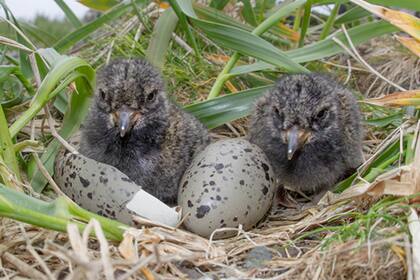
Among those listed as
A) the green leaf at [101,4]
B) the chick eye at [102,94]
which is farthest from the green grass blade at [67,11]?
the chick eye at [102,94]

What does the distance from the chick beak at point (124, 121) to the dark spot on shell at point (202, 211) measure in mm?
483

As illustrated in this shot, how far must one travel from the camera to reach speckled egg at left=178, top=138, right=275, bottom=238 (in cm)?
300

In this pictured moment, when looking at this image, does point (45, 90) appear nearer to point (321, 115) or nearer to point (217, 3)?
point (321, 115)

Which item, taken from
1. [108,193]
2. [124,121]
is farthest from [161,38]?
[108,193]

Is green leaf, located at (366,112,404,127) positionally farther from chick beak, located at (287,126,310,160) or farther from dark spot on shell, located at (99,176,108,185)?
dark spot on shell, located at (99,176,108,185)

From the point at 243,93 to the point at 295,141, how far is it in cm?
68

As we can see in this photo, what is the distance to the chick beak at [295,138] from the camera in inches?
127

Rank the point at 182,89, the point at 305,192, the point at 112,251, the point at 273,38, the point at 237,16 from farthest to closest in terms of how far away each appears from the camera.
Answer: the point at 237,16 < the point at 273,38 < the point at 182,89 < the point at 305,192 < the point at 112,251

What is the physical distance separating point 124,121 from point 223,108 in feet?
2.69

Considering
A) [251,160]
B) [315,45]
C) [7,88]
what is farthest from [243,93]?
[7,88]

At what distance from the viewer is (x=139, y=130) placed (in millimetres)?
3307

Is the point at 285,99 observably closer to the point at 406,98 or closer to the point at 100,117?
the point at 406,98

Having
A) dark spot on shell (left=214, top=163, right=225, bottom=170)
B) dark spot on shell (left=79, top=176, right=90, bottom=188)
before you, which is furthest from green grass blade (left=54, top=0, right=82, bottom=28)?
dark spot on shell (left=214, top=163, right=225, bottom=170)

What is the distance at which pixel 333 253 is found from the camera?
234cm
